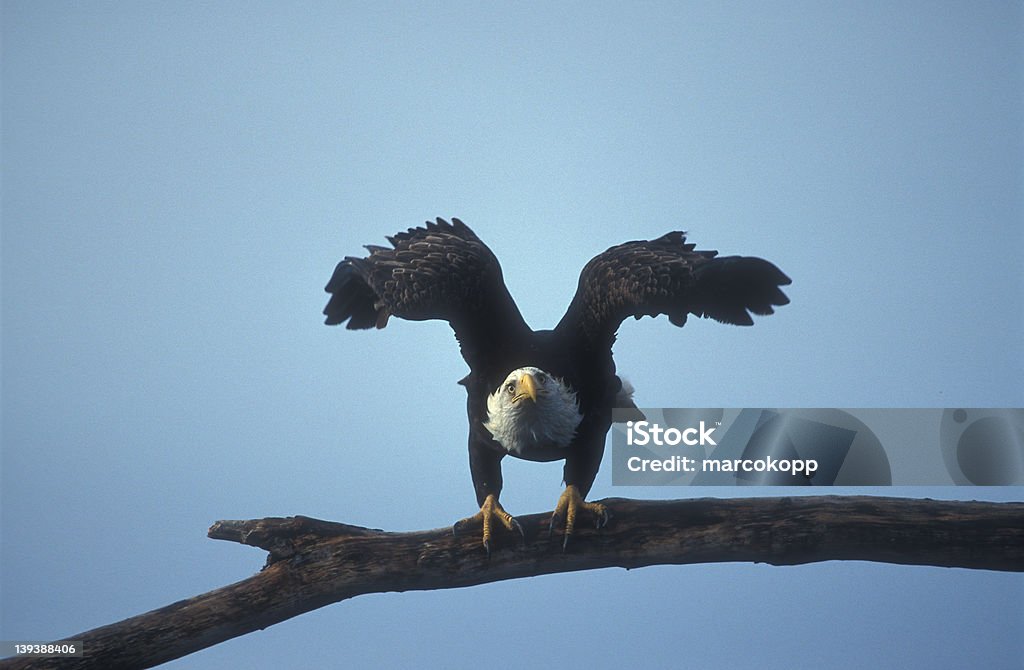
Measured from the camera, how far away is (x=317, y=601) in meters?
4.06

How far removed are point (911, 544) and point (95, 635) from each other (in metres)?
3.27

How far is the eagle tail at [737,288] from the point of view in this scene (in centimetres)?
416

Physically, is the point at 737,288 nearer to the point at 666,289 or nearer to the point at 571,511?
the point at 666,289

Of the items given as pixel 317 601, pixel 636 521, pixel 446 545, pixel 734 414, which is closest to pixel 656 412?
pixel 734 414

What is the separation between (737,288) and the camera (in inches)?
169

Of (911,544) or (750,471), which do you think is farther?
(750,471)

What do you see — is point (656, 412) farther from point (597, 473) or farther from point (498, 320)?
point (498, 320)

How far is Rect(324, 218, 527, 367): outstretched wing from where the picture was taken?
418cm

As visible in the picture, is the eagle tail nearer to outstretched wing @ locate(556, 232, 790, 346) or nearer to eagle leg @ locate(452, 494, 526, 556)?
outstretched wing @ locate(556, 232, 790, 346)

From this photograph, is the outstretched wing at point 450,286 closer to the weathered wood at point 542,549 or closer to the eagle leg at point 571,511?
the eagle leg at point 571,511

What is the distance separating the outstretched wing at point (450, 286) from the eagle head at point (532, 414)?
296 millimetres

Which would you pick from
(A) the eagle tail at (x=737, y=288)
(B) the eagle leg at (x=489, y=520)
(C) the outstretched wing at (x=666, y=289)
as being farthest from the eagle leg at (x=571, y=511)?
(A) the eagle tail at (x=737, y=288)

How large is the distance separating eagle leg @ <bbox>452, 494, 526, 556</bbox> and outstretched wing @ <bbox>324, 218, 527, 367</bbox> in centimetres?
65

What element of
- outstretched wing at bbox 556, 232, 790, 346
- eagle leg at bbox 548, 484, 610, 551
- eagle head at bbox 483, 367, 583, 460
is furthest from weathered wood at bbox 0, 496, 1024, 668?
outstretched wing at bbox 556, 232, 790, 346
